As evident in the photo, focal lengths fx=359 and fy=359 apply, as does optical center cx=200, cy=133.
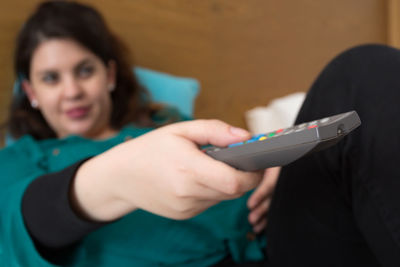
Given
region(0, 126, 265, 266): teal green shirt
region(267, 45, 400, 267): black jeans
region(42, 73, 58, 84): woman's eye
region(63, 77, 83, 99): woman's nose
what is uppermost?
region(42, 73, 58, 84): woman's eye

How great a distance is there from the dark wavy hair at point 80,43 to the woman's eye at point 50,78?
73 mm

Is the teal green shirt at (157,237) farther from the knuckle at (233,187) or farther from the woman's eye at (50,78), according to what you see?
the knuckle at (233,187)

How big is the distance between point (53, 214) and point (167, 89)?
590 millimetres

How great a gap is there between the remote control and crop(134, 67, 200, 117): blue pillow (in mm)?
647

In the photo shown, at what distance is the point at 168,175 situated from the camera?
0.33 meters

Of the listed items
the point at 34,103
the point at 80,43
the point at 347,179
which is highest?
the point at 80,43

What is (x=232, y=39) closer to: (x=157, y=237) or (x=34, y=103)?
(x=34, y=103)

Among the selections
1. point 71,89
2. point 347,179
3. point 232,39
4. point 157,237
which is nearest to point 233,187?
point 347,179

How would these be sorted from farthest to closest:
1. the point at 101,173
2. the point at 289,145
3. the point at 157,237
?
the point at 157,237 < the point at 101,173 < the point at 289,145

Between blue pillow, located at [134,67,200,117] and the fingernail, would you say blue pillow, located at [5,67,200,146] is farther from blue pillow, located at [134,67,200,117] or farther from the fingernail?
the fingernail

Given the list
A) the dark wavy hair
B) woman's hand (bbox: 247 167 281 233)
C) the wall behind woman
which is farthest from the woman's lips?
woman's hand (bbox: 247 167 281 233)

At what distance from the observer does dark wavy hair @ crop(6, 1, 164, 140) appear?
28.3 inches

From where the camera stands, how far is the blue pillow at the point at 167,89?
95 cm

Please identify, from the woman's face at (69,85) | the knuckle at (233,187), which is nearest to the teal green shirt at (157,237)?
the woman's face at (69,85)
